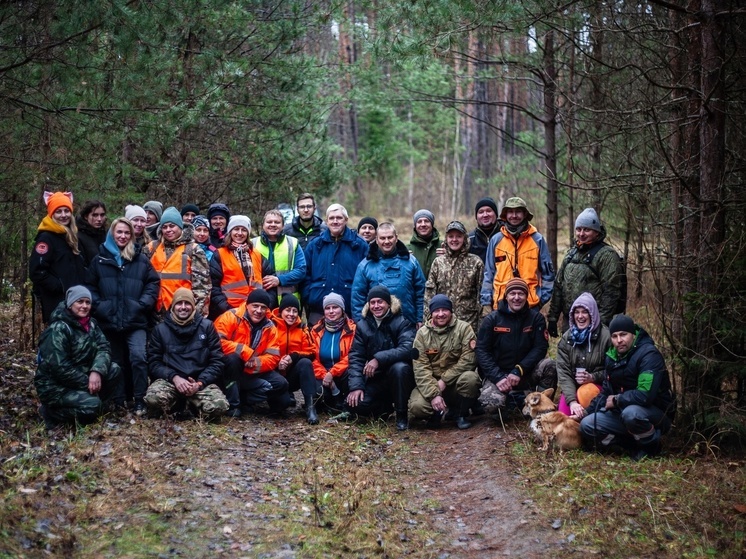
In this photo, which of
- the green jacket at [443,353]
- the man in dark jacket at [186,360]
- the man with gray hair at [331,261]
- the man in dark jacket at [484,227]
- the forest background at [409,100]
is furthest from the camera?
the man with gray hair at [331,261]

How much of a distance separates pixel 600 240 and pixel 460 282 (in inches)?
68.0

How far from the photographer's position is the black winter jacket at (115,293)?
348 inches

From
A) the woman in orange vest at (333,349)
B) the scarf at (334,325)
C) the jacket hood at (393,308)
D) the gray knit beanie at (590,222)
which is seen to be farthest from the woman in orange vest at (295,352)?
the gray knit beanie at (590,222)

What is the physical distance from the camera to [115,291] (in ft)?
29.1

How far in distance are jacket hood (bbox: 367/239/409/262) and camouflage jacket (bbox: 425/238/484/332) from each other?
1.29 ft

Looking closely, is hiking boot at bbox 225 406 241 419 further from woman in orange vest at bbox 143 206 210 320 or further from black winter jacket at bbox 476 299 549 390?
black winter jacket at bbox 476 299 549 390

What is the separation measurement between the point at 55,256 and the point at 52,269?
0.15 m

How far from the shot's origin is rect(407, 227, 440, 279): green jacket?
10391mm

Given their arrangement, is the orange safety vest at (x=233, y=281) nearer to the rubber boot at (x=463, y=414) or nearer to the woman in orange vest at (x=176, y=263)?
the woman in orange vest at (x=176, y=263)

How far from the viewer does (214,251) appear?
32.2 feet

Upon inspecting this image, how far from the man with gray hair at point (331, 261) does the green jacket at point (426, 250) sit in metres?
0.72

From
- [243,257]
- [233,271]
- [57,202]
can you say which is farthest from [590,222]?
[57,202]

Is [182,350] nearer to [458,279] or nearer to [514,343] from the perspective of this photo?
[458,279]

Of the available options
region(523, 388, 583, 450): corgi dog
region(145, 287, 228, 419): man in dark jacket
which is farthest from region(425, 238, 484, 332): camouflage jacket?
region(145, 287, 228, 419): man in dark jacket
